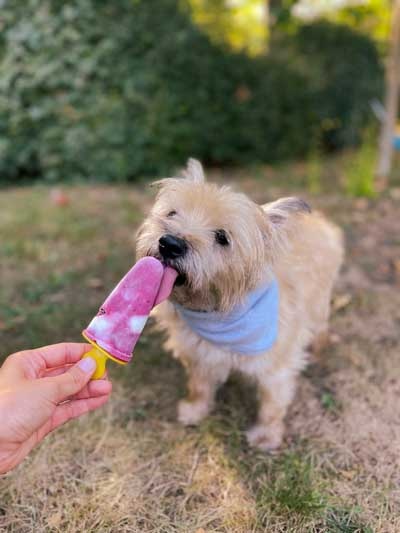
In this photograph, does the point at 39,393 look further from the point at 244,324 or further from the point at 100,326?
the point at 244,324

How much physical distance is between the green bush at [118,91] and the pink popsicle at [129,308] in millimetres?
5976

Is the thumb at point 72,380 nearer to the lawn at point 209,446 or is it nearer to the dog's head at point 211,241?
the dog's head at point 211,241

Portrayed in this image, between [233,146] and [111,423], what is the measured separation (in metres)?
7.26

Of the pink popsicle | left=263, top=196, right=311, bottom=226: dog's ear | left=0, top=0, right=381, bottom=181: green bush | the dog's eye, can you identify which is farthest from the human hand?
left=0, top=0, right=381, bottom=181: green bush

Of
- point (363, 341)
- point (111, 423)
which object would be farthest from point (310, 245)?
point (111, 423)

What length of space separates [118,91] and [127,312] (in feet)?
20.8

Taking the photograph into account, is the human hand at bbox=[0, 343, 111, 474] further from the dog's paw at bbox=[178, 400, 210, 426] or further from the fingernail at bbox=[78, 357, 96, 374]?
the dog's paw at bbox=[178, 400, 210, 426]

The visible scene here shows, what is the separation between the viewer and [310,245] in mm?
3285

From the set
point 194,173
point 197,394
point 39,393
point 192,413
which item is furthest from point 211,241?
point 192,413

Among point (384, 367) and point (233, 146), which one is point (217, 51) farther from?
point (384, 367)

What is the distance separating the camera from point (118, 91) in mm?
7578

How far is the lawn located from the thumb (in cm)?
94

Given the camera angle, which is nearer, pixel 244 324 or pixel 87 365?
pixel 87 365

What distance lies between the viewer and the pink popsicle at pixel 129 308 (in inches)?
83.5
